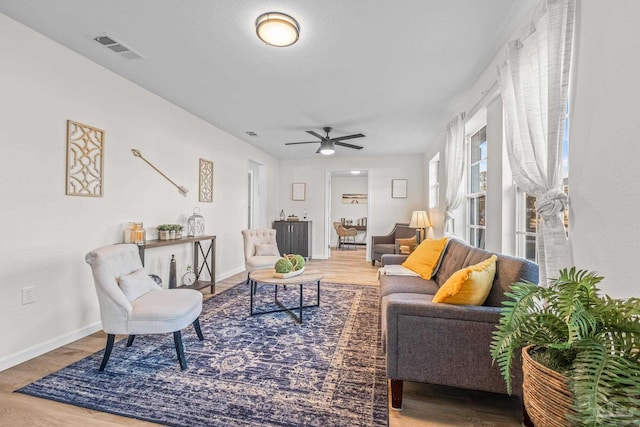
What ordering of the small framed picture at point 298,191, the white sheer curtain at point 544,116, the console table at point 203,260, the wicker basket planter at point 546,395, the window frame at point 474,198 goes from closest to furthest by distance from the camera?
the wicker basket planter at point 546,395, the white sheer curtain at point 544,116, the window frame at point 474,198, the console table at point 203,260, the small framed picture at point 298,191

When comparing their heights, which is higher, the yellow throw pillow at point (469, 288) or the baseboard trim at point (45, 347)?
the yellow throw pillow at point (469, 288)

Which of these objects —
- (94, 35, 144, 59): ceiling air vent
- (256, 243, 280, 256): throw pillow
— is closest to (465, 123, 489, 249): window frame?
(256, 243, 280, 256): throw pillow

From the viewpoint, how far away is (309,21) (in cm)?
206

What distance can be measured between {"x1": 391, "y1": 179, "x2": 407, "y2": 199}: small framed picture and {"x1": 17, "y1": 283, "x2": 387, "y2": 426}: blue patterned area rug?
14.5ft

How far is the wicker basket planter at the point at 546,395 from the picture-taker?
2.81ft

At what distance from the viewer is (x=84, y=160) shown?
2.64m

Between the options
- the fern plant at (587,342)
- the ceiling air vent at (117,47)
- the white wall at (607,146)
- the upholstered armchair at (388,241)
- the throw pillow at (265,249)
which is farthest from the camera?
the upholstered armchair at (388,241)

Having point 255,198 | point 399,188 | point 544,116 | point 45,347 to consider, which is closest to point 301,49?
point 544,116

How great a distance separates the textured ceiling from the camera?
6.39 ft

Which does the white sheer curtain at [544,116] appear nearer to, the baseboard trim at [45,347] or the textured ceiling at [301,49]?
the textured ceiling at [301,49]

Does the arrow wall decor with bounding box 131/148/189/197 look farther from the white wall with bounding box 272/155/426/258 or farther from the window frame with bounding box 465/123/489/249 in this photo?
the window frame with bounding box 465/123/489/249

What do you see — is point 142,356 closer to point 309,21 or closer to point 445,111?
point 309,21

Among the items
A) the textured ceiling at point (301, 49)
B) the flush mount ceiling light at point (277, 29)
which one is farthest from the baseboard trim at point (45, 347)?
the flush mount ceiling light at point (277, 29)

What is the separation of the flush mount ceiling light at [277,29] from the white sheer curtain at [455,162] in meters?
2.35
